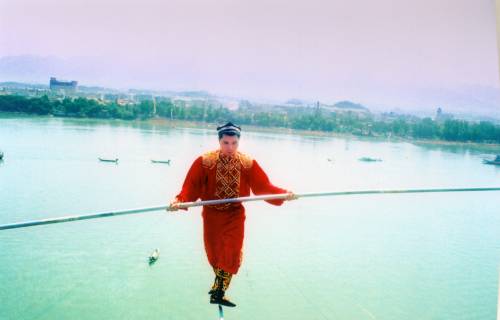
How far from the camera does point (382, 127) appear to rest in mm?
43562

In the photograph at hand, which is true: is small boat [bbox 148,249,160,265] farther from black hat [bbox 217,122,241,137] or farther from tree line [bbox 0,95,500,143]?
tree line [bbox 0,95,500,143]

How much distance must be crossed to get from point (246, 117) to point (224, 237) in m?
40.8

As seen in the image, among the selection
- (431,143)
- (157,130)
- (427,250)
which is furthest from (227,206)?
(431,143)

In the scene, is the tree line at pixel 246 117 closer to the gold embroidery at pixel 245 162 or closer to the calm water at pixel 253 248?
the calm water at pixel 253 248

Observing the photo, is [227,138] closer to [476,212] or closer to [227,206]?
[227,206]

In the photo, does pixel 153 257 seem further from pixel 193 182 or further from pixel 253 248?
pixel 193 182

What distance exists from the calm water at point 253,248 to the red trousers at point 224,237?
690cm

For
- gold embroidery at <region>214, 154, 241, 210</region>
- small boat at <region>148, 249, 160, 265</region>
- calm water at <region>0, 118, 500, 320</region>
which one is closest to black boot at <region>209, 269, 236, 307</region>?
gold embroidery at <region>214, 154, 241, 210</region>

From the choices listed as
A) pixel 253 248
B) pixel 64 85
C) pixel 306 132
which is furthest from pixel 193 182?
pixel 64 85

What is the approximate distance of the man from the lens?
194cm

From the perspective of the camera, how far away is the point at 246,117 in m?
42.5

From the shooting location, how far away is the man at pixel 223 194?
6.38 ft

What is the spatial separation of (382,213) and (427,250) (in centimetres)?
410

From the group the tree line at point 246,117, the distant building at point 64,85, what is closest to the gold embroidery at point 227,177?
the tree line at point 246,117
